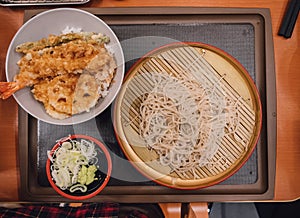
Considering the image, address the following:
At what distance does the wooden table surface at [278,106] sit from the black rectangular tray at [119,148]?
0.03m

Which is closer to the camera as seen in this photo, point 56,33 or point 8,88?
point 8,88

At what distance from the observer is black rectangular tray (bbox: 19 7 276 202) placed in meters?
1.61

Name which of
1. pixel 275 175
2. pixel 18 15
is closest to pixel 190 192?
pixel 275 175

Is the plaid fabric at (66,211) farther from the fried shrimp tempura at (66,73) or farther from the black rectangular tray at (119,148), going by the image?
the fried shrimp tempura at (66,73)

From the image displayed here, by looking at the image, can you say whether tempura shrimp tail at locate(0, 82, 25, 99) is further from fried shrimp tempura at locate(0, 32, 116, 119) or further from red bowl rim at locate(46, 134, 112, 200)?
red bowl rim at locate(46, 134, 112, 200)

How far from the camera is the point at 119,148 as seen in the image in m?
1.62

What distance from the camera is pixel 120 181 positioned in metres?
1.61

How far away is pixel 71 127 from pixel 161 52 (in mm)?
426

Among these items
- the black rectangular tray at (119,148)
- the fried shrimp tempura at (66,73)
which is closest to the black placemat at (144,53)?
the black rectangular tray at (119,148)

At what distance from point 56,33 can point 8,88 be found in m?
0.27

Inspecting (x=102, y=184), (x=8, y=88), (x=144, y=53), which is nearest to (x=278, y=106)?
(x=144, y=53)

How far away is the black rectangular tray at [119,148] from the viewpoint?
161 cm

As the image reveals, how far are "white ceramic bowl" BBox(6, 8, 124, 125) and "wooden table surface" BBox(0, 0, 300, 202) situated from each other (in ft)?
0.29

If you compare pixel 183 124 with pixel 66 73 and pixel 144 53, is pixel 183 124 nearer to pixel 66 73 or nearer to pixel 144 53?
pixel 144 53
